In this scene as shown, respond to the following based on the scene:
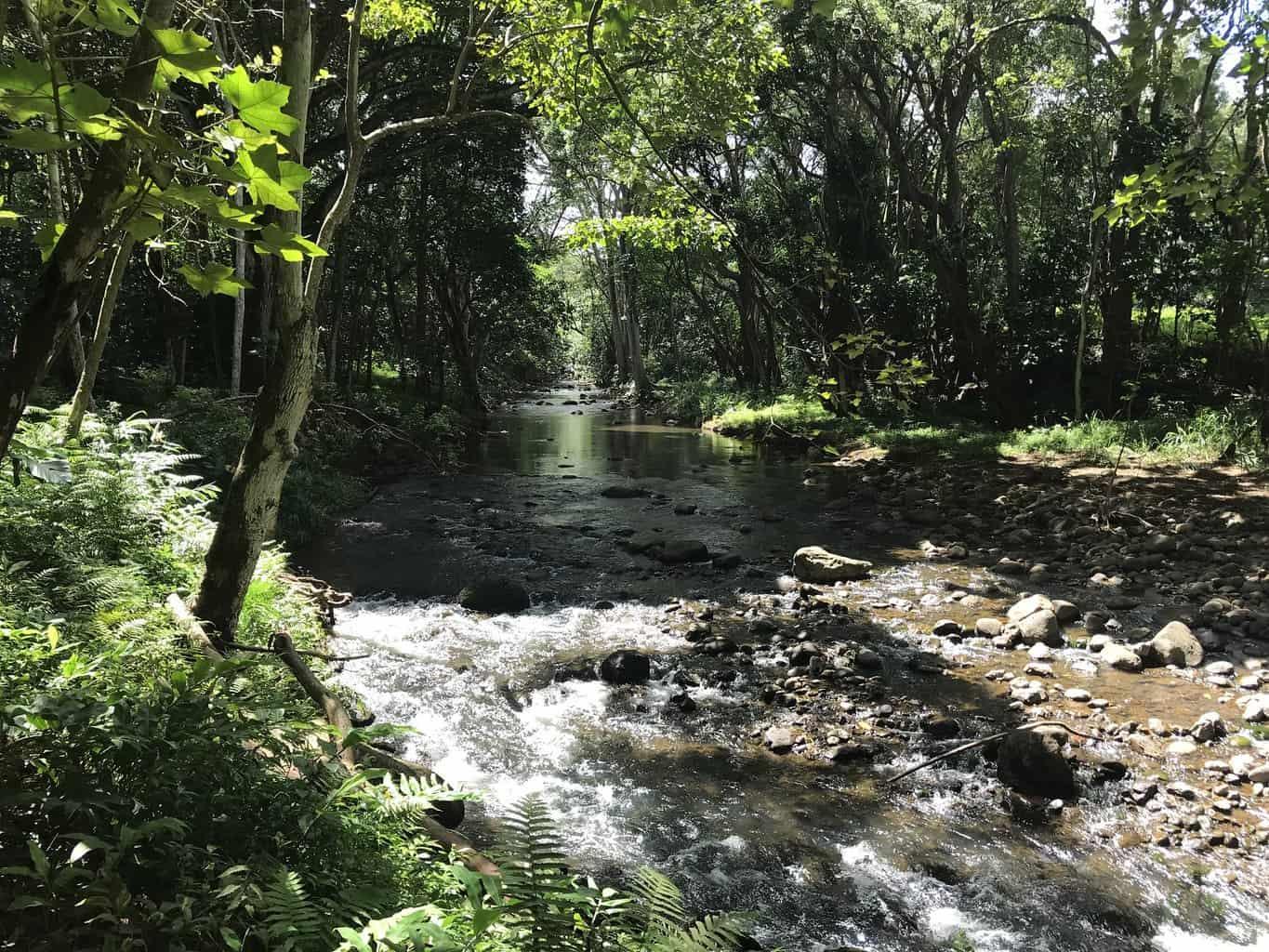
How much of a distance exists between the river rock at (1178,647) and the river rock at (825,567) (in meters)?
4.09

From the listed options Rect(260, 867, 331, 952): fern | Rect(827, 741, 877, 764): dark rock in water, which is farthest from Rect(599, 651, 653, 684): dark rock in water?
Rect(260, 867, 331, 952): fern

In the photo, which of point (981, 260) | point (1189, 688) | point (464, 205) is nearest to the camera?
point (1189, 688)

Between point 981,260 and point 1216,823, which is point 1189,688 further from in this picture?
point 981,260

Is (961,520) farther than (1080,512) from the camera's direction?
Yes

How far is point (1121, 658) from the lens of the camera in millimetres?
7723

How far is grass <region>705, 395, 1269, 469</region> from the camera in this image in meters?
14.7

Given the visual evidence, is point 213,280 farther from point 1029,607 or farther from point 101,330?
point 1029,607

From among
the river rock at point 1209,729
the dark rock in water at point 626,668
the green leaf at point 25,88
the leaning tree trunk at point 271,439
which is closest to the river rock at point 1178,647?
the river rock at point 1209,729

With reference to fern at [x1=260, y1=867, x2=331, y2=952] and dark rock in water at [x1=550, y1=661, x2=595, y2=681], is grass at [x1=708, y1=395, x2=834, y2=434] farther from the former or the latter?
fern at [x1=260, y1=867, x2=331, y2=952]

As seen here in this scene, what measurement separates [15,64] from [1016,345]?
74.2 ft

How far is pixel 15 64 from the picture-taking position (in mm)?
1549

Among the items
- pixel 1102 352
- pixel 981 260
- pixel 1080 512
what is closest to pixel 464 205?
pixel 981 260

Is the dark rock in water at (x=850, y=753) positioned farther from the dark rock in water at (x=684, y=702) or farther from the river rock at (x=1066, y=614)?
the river rock at (x=1066, y=614)

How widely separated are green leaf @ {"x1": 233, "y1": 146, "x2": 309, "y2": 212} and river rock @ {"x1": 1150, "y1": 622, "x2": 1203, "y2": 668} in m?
8.74
